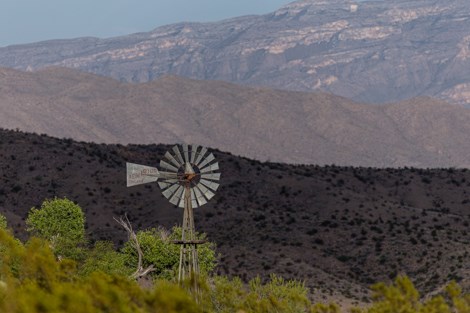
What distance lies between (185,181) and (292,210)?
7087 cm

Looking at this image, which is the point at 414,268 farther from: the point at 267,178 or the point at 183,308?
the point at 183,308

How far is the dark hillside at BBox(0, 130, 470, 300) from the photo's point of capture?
86.2 m

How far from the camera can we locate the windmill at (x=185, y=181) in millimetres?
43469

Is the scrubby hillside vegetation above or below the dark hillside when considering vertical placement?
above

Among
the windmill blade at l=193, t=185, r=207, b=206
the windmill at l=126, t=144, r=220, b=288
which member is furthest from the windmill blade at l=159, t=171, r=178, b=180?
the windmill blade at l=193, t=185, r=207, b=206

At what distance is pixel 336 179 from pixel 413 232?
36145mm

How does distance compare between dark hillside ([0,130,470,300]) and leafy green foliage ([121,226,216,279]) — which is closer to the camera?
leafy green foliage ([121,226,216,279])

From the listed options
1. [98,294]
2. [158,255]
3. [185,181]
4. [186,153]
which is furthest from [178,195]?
[158,255]

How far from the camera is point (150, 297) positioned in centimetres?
2445

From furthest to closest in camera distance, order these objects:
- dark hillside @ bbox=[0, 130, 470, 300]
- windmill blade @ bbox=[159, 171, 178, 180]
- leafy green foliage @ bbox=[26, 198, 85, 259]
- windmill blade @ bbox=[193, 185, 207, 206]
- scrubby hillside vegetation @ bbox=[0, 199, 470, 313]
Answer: dark hillside @ bbox=[0, 130, 470, 300] < leafy green foliage @ bbox=[26, 198, 85, 259] < windmill blade @ bbox=[193, 185, 207, 206] < windmill blade @ bbox=[159, 171, 178, 180] < scrubby hillside vegetation @ bbox=[0, 199, 470, 313]

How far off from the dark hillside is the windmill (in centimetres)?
3201

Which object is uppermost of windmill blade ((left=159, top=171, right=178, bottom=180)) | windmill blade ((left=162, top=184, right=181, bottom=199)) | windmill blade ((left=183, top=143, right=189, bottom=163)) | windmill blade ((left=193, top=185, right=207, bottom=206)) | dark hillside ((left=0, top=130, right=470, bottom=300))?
windmill blade ((left=183, top=143, right=189, bottom=163))

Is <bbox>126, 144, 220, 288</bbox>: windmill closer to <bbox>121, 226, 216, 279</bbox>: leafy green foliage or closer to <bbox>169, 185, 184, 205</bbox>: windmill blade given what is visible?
<bbox>169, 185, 184, 205</bbox>: windmill blade

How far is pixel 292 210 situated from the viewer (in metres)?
114
